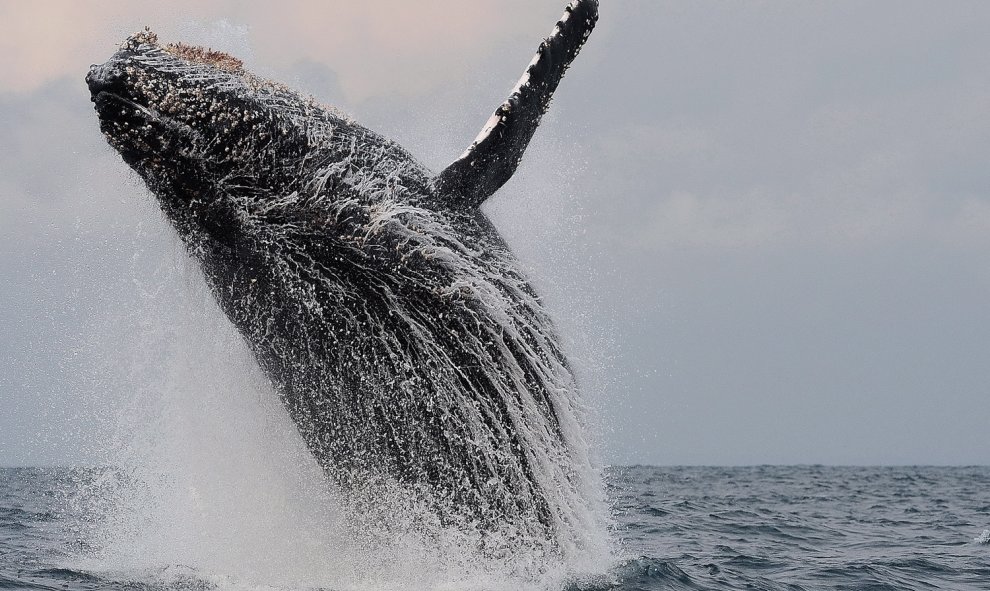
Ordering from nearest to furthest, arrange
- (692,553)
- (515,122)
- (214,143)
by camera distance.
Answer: (214,143) < (515,122) < (692,553)

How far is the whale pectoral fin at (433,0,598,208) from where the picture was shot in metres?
7.73

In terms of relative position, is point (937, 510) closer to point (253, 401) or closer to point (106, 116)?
point (253, 401)

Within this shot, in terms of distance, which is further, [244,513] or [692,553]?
[692,553]

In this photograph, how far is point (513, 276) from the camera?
7.94 metres

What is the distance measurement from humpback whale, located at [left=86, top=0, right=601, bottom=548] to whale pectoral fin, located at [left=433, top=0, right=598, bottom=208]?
0.9 inches

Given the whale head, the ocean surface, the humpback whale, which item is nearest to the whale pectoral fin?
the humpback whale

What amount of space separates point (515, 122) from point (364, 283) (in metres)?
2.09

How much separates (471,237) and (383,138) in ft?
3.65

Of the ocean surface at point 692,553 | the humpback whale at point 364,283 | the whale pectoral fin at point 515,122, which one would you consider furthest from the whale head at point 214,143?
the ocean surface at point 692,553

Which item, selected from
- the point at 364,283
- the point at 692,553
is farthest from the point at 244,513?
the point at 692,553

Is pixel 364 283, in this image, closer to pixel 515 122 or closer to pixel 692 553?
pixel 515 122

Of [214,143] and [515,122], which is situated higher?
[515,122]

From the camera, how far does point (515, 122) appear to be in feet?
26.0

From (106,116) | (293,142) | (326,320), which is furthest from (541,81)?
(106,116)
